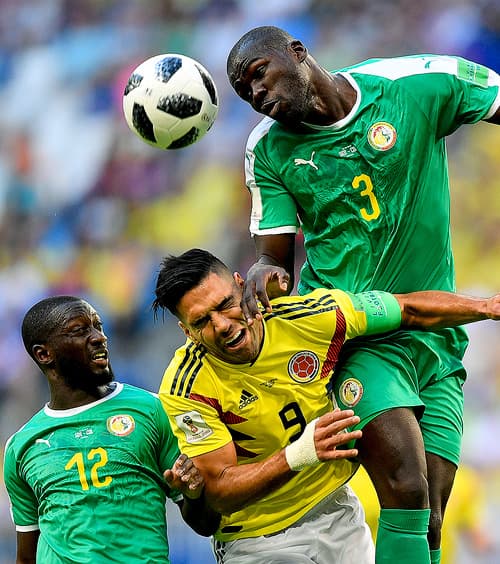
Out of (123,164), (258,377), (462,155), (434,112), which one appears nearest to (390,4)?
(462,155)

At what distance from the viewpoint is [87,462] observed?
4148mm

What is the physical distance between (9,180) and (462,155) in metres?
3.96

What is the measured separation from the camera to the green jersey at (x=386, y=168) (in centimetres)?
382

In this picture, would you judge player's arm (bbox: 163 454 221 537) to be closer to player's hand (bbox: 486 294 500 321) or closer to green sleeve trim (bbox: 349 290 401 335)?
green sleeve trim (bbox: 349 290 401 335)

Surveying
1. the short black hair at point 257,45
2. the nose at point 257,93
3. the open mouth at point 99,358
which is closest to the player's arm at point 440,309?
the nose at point 257,93

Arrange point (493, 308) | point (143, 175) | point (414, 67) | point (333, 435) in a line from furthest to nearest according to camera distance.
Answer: point (143, 175), point (414, 67), point (493, 308), point (333, 435)

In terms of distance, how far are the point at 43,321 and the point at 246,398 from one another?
3.61ft

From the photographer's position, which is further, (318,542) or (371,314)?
(318,542)

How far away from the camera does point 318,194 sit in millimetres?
3891

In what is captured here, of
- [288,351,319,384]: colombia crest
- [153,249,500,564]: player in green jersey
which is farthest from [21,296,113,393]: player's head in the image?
[288,351,319,384]: colombia crest

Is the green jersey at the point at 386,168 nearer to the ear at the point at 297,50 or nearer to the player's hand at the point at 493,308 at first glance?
the ear at the point at 297,50

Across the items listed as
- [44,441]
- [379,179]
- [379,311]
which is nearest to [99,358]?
[44,441]

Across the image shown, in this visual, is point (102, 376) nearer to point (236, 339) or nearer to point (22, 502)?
point (22, 502)

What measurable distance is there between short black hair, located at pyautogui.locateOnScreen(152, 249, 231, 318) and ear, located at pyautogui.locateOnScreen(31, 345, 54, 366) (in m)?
0.88
